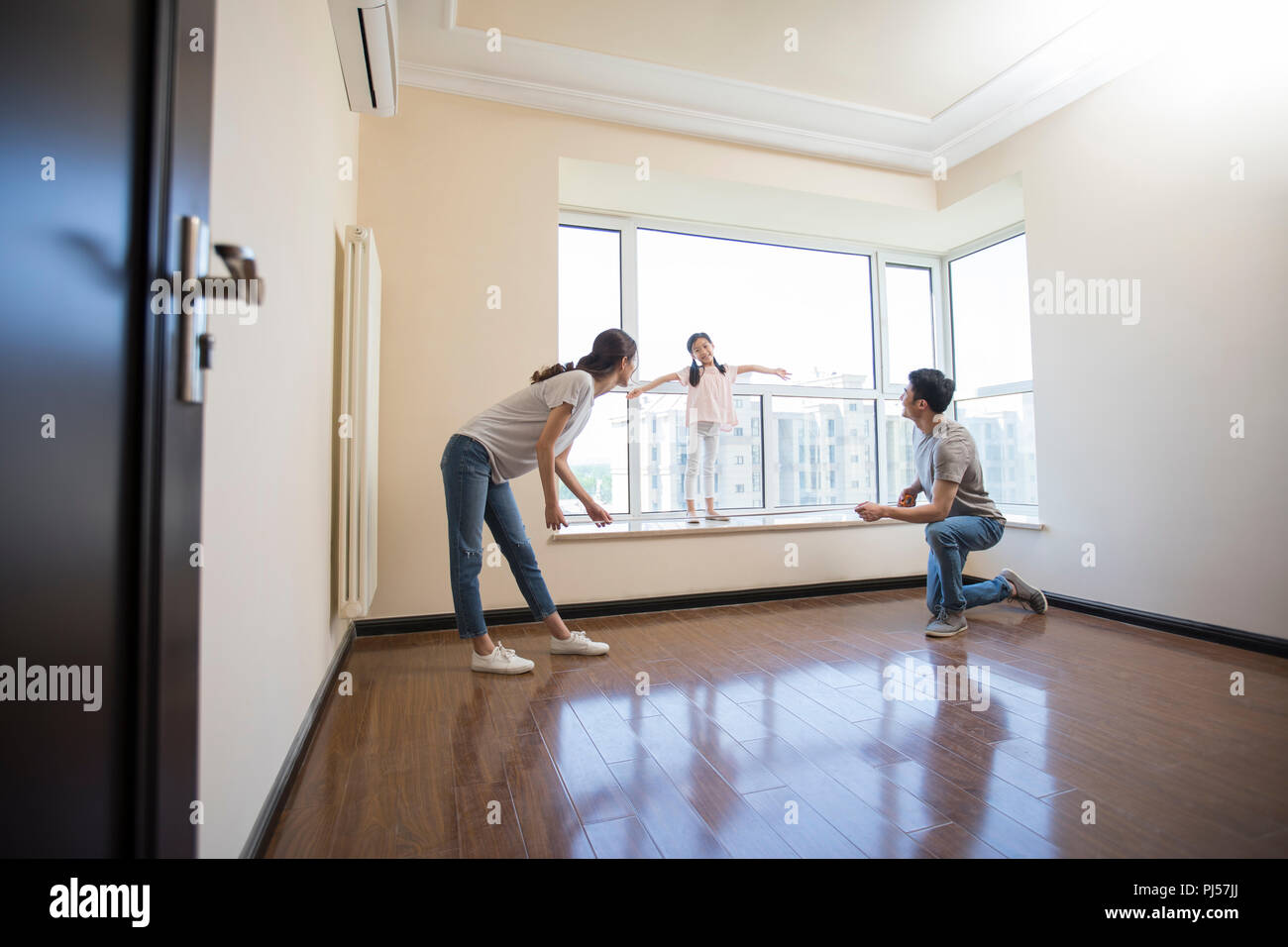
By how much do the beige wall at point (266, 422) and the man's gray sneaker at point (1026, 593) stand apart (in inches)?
127

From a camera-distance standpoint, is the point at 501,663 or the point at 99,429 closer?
the point at 99,429

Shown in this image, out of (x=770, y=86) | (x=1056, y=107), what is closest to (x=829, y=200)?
(x=770, y=86)

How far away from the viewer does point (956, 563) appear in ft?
9.64

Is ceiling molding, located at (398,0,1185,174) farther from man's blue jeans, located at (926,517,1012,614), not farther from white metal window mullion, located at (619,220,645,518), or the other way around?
man's blue jeans, located at (926,517,1012,614)

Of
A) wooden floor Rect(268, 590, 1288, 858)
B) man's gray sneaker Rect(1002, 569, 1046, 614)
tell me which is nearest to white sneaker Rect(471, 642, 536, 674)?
wooden floor Rect(268, 590, 1288, 858)

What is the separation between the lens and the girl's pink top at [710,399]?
3.86 metres

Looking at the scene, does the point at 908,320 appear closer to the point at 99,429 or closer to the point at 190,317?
the point at 190,317

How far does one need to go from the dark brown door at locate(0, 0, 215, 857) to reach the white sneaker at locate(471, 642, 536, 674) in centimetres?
152

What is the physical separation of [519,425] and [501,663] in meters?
0.89

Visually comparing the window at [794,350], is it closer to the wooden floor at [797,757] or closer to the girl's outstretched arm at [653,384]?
the girl's outstretched arm at [653,384]

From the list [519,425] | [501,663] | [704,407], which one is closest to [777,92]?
[704,407]
